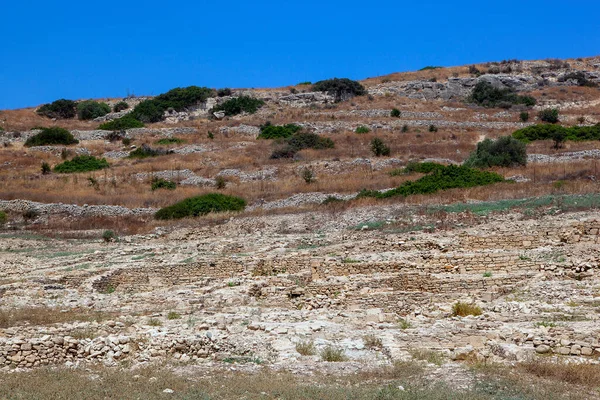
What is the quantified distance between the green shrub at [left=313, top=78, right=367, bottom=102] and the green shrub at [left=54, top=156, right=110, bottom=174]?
1288 inches

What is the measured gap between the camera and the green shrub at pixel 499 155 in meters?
32.2

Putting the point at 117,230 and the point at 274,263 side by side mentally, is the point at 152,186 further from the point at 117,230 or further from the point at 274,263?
the point at 274,263

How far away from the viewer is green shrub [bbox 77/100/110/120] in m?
69.9

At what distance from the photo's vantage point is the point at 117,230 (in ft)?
81.8

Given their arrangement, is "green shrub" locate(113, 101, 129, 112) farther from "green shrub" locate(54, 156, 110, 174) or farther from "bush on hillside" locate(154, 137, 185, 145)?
"green shrub" locate(54, 156, 110, 174)

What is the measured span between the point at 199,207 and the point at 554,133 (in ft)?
88.1

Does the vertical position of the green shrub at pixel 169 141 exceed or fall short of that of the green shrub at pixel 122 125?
it falls short

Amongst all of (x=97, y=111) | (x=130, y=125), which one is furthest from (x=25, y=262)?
(x=97, y=111)

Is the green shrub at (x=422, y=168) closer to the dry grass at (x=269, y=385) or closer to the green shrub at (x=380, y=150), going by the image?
the green shrub at (x=380, y=150)

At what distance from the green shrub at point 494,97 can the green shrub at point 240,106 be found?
73.8 ft

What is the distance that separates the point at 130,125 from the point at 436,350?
177 feet

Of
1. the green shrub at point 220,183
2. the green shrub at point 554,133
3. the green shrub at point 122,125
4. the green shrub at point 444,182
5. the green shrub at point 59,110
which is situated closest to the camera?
the green shrub at point 444,182

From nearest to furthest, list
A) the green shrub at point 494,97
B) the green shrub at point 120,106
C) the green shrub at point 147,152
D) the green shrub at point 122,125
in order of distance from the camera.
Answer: the green shrub at point 147,152, the green shrub at point 122,125, the green shrub at point 494,97, the green shrub at point 120,106

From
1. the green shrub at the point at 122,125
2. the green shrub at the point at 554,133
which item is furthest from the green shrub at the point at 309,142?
the green shrub at the point at 122,125
